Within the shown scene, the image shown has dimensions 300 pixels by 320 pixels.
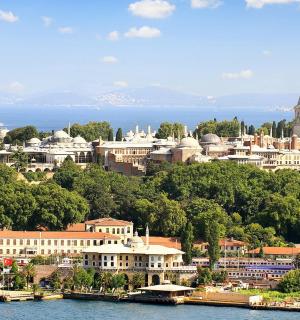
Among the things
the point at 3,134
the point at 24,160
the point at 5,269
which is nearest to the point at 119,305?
the point at 5,269

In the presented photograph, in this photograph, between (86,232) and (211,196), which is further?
(211,196)

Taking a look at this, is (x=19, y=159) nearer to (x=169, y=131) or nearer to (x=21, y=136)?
(x=21, y=136)

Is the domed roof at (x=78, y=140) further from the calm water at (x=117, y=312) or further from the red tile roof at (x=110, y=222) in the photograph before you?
the calm water at (x=117, y=312)

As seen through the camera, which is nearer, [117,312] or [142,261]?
[117,312]

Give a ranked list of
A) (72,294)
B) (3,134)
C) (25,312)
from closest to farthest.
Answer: (25,312), (72,294), (3,134)

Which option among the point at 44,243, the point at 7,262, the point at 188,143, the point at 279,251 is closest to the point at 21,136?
the point at 188,143

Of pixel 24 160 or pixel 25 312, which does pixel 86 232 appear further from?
pixel 24 160

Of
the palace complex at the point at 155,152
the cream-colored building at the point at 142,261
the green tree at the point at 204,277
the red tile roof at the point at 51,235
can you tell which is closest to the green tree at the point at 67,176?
→ the palace complex at the point at 155,152
